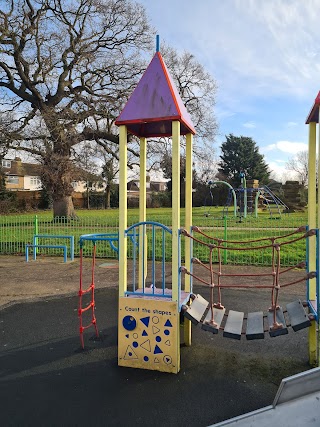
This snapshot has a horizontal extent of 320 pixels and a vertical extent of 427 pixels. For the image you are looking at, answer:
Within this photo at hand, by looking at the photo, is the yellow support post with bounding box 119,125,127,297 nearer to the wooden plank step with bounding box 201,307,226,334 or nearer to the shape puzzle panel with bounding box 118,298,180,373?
the shape puzzle panel with bounding box 118,298,180,373

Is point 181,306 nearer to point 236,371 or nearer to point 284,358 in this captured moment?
point 236,371

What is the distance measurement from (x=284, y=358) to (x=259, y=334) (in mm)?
645

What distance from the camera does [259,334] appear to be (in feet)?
10.8

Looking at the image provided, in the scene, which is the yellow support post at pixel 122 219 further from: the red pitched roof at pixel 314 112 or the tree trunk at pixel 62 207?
the tree trunk at pixel 62 207

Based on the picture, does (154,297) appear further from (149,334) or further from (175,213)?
(175,213)

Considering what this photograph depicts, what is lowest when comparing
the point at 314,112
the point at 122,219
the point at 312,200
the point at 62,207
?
the point at 62,207

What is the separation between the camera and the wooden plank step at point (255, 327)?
3.29m

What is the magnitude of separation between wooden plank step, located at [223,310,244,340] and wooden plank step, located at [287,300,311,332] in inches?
19.6

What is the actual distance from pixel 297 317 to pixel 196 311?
990 millimetres

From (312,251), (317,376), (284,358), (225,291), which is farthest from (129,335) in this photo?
(225,291)

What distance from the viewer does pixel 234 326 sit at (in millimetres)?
3527

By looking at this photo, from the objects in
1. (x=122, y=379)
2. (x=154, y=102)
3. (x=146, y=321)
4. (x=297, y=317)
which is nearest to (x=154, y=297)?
(x=146, y=321)

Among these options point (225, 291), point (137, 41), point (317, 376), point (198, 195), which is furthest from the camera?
point (198, 195)

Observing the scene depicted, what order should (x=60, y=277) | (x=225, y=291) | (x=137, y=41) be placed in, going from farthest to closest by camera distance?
(x=137, y=41), (x=60, y=277), (x=225, y=291)
